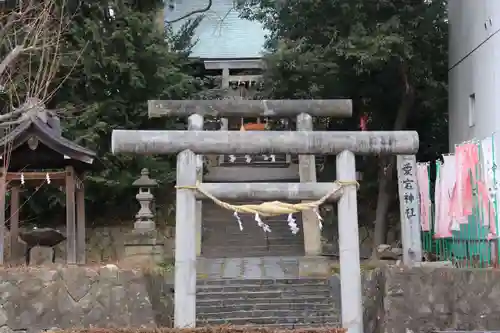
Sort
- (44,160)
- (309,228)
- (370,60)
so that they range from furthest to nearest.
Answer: (370,60)
(309,228)
(44,160)

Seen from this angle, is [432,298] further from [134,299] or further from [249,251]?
[249,251]

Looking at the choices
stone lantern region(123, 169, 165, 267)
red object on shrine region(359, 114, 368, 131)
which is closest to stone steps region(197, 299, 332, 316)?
stone lantern region(123, 169, 165, 267)

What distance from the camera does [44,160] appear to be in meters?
12.3

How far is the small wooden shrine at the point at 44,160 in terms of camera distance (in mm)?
11469

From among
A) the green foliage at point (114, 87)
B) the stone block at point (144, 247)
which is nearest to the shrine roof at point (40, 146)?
the stone block at point (144, 247)

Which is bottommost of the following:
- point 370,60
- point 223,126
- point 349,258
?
point 349,258

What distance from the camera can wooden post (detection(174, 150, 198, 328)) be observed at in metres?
8.40

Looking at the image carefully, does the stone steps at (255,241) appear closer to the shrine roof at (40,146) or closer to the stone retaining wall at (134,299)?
the shrine roof at (40,146)

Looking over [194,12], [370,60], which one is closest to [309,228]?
[370,60]

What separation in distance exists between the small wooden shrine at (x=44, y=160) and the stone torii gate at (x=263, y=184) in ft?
12.0

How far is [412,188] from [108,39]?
8.95 meters

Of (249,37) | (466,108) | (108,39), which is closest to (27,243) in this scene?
(108,39)

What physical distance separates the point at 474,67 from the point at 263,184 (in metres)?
9.35

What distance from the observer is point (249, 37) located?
97.1 ft
